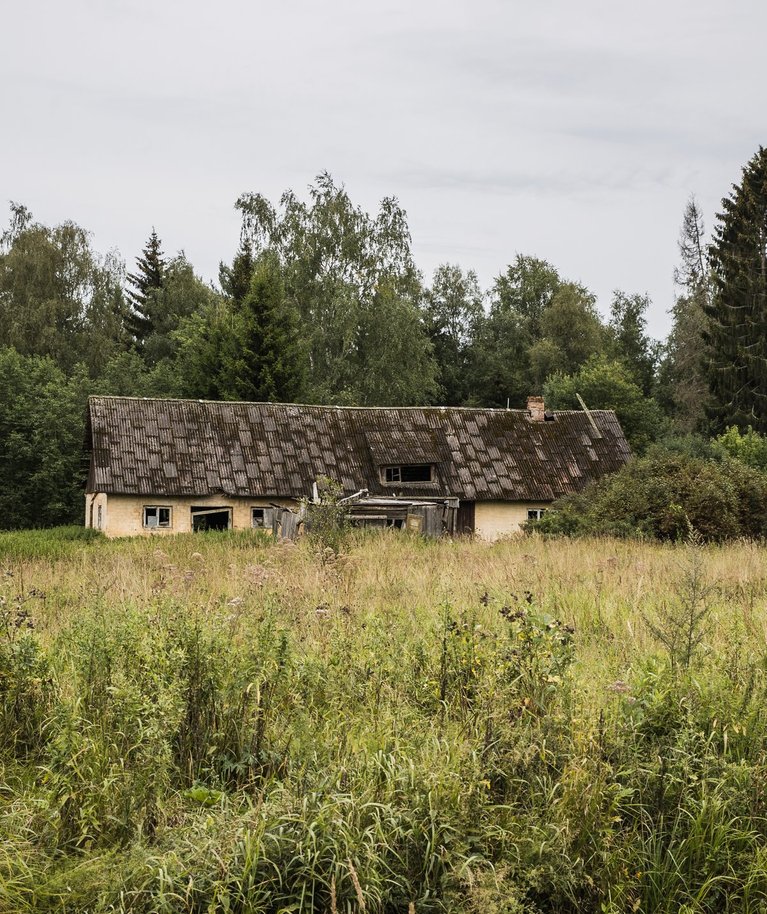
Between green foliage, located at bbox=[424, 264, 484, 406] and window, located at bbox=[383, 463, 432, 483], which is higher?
green foliage, located at bbox=[424, 264, 484, 406]

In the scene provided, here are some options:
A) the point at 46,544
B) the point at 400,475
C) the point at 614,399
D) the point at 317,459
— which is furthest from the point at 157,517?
the point at 614,399

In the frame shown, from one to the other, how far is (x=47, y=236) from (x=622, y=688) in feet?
157

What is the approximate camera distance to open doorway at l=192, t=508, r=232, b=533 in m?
30.4

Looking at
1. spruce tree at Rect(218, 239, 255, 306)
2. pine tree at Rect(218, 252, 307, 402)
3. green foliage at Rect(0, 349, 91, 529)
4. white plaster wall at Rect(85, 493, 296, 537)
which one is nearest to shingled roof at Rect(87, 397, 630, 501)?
white plaster wall at Rect(85, 493, 296, 537)

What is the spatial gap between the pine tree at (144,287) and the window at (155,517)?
98.7 feet

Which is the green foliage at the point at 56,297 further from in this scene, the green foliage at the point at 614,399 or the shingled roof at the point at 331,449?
the green foliage at the point at 614,399

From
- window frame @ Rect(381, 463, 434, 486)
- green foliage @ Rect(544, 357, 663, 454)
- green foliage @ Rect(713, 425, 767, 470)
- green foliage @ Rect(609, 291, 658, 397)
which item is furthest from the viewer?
green foliage @ Rect(609, 291, 658, 397)

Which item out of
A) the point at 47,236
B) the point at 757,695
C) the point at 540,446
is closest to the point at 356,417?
the point at 540,446

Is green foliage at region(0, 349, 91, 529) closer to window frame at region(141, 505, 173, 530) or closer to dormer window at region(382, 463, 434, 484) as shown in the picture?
window frame at region(141, 505, 173, 530)

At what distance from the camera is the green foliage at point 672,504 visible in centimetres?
1814

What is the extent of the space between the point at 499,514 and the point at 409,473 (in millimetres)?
3348

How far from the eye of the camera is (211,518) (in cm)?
3116

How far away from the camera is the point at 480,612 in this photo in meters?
7.65

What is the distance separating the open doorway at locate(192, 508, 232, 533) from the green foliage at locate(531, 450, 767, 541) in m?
12.7
